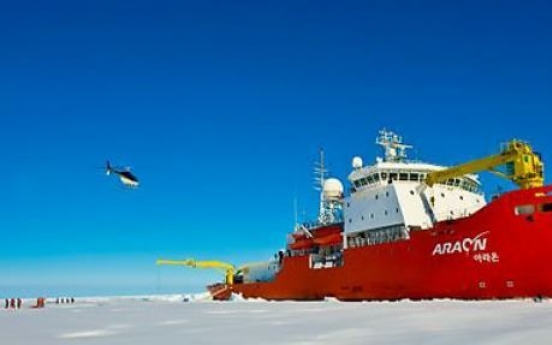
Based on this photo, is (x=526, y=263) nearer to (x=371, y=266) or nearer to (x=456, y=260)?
(x=456, y=260)

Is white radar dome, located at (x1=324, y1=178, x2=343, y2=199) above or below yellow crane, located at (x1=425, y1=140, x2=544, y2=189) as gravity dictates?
above

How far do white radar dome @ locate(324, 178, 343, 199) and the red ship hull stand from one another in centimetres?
1103

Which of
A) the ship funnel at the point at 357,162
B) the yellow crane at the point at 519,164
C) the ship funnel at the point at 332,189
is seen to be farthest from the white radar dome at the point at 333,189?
the yellow crane at the point at 519,164

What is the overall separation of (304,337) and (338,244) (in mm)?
22942

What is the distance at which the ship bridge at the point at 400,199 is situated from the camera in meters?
27.4

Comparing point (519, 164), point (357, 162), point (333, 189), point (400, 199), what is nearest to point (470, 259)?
point (519, 164)

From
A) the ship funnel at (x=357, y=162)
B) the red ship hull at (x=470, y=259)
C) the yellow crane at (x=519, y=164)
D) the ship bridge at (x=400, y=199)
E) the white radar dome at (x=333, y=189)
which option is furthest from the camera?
the white radar dome at (x=333, y=189)

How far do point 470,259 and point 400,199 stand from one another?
226 inches

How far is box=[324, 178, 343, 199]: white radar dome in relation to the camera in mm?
39781

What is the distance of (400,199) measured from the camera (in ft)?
89.9

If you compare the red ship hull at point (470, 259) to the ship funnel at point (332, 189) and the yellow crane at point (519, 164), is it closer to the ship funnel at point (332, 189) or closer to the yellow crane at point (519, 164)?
the yellow crane at point (519, 164)

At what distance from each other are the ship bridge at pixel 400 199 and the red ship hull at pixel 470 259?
5.38 feet

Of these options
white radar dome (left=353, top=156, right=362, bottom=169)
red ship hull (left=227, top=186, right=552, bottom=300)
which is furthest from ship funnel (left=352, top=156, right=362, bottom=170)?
red ship hull (left=227, top=186, right=552, bottom=300)

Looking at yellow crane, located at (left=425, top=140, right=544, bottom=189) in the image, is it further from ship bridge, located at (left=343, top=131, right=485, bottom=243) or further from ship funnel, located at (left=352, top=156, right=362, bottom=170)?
ship funnel, located at (left=352, top=156, right=362, bottom=170)
